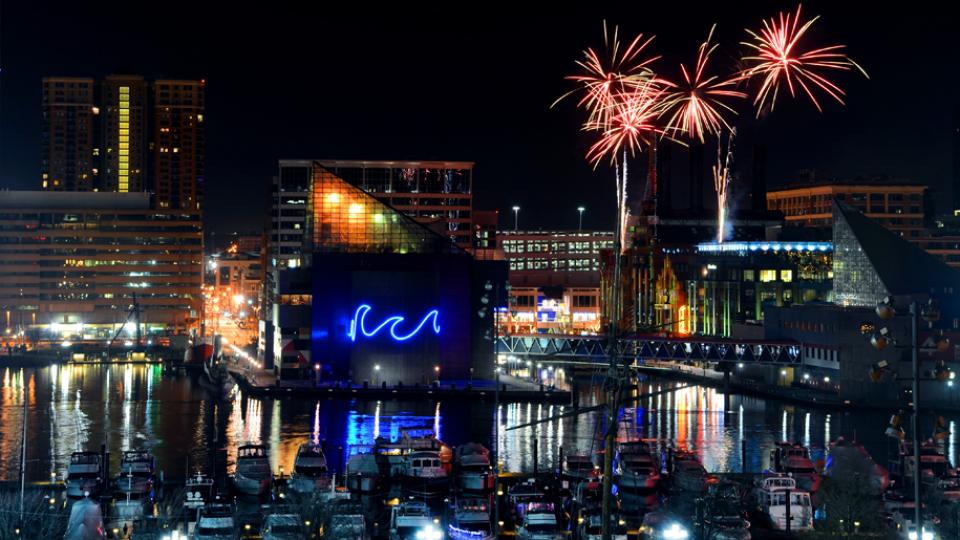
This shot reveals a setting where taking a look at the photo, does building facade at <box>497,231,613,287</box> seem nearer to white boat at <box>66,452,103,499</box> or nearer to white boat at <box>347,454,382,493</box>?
white boat at <box>347,454,382,493</box>

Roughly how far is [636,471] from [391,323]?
22.5 metres

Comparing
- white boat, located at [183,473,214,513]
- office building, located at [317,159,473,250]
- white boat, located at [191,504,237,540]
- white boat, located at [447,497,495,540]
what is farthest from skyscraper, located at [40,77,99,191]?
white boat, located at [447,497,495,540]

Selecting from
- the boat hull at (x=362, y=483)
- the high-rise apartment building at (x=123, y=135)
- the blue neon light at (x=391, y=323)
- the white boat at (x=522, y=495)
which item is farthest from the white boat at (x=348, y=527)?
the high-rise apartment building at (x=123, y=135)

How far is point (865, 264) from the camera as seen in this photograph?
4769 centimetres

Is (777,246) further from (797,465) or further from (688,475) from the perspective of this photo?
(688,475)

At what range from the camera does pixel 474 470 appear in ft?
82.2

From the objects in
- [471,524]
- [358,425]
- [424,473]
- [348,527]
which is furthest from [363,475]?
[358,425]

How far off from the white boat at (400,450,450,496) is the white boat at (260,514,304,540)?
6.64 metres

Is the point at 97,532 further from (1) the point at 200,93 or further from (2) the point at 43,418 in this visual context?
(1) the point at 200,93

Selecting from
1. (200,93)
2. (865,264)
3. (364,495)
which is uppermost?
(200,93)

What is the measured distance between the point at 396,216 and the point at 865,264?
18377 millimetres

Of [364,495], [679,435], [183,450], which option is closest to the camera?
[364,495]

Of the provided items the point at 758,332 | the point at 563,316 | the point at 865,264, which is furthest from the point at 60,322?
the point at 865,264

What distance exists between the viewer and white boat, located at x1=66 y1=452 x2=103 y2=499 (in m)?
22.8
